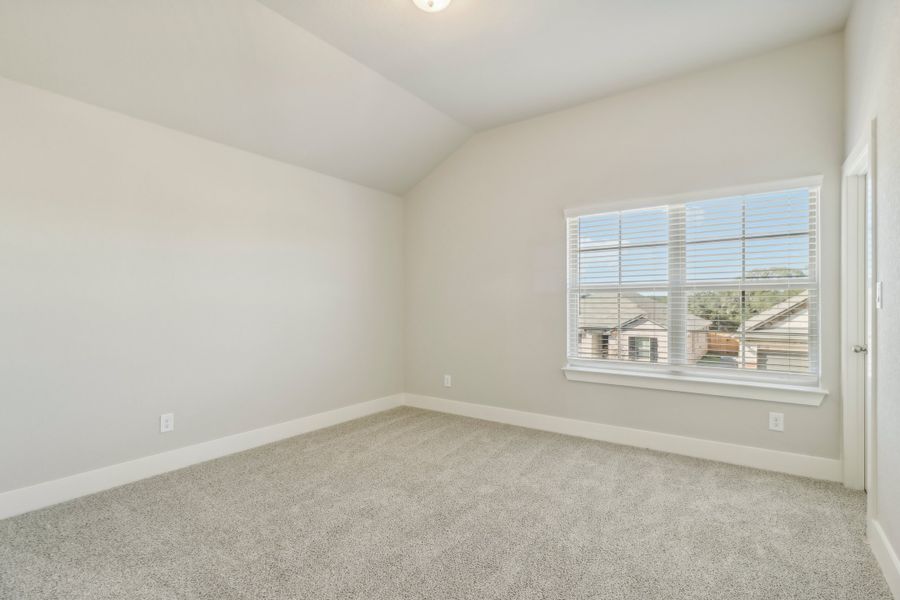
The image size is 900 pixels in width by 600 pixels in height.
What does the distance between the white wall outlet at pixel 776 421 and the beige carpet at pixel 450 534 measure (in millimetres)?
333

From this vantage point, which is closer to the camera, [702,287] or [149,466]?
[149,466]

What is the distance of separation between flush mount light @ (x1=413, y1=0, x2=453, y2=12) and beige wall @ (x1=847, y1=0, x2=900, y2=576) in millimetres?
2010

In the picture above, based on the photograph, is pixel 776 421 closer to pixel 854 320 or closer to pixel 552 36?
pixel 854 320

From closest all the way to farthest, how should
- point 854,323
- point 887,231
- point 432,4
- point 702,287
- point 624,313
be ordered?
point 887,231, point 432,4, point 854,323, point 702,287, point 624,313

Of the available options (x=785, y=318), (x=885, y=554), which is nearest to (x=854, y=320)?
(x=785, y=318)

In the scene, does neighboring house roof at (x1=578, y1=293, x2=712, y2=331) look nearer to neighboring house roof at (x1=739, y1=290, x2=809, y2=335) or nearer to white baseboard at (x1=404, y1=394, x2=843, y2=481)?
neighboring house roof at (x1=739, y1=290, x2=809, y2=335)

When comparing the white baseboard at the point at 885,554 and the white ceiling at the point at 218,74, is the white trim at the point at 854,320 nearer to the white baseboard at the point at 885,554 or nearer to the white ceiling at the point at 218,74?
the white baseboard at the point at 885,554

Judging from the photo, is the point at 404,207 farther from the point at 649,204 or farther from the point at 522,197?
the point at 649,204

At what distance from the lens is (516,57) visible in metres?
3.05

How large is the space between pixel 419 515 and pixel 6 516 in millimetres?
2220

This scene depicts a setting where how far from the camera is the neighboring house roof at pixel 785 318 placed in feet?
9.68

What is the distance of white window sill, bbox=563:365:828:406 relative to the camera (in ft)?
9.48

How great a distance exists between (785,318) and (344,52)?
352 centimetres

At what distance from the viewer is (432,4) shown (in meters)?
2.45
